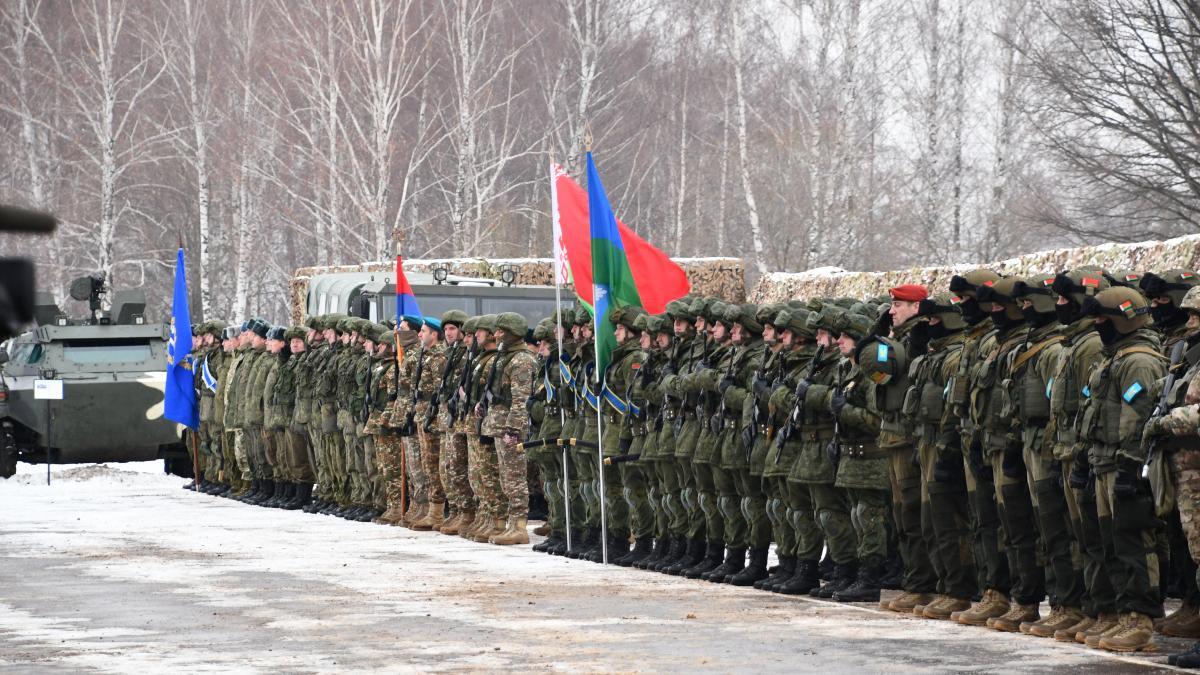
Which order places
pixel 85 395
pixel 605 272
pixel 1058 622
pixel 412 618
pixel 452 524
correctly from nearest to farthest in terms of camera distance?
pixel 1058 622 < pixel 412 618 < pixel 605 272 < pixel 452 524 < pixel 85 395

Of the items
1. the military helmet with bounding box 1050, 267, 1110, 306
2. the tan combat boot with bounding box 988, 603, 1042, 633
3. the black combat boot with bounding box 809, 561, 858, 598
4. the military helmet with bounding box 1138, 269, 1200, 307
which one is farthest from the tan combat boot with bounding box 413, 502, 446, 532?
the military helmet with bounding box 1138, 269, 1200, 307

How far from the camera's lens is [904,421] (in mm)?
11625

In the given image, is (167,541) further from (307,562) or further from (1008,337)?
(1008,337)

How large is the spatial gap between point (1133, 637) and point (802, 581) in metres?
3.29

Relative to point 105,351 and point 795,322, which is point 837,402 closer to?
point 795,322

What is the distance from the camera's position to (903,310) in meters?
11.8

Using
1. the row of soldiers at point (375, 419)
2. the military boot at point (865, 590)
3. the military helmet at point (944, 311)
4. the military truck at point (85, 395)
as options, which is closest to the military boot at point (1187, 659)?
the military helmet at point (944, 311)

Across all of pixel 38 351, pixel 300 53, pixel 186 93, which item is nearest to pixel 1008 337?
pixel 38 351

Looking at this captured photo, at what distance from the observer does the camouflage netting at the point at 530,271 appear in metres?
26.5

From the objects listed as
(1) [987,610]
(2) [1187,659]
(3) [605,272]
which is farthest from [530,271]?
(2) [1187,659]

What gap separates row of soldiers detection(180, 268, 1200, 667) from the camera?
974cm

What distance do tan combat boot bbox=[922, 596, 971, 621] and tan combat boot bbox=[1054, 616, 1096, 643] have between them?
3.42ft

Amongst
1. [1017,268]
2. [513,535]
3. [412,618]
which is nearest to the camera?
[412,618]

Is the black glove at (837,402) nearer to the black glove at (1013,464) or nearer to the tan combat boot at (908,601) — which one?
the tan combat boot at (908,601)
